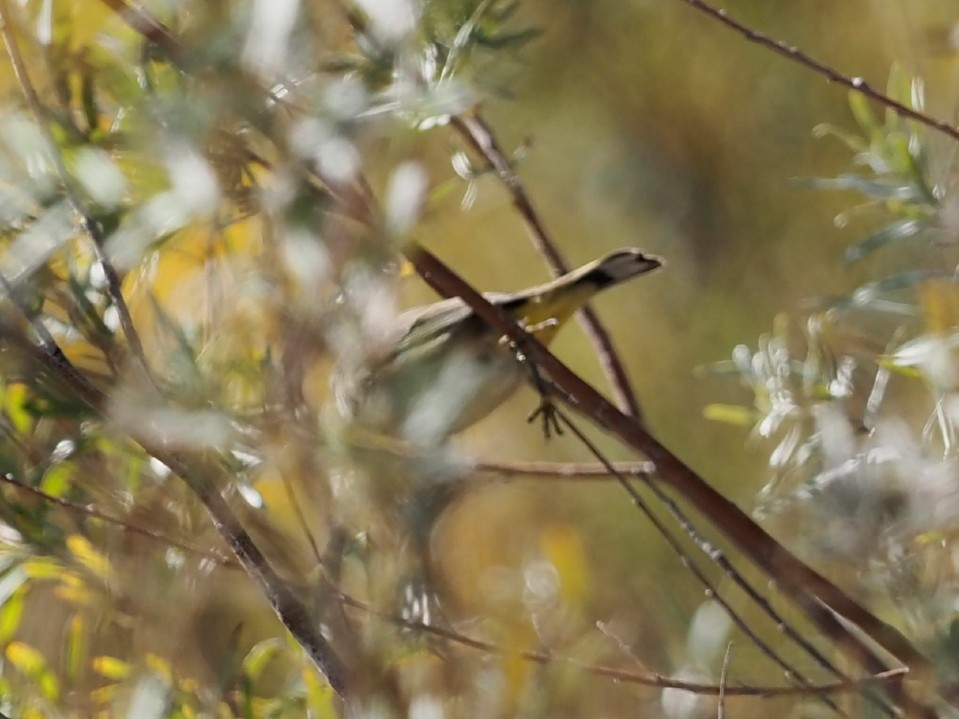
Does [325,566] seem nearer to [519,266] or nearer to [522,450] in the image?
[522,450]

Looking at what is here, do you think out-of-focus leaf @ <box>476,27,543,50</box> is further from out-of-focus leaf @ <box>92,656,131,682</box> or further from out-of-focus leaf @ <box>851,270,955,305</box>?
out-of-focus leaf @ <box>92,656,131,682</box>

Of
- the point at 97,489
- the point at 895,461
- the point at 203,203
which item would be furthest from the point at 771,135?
the point at 203,203

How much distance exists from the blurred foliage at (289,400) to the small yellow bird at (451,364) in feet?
0.08

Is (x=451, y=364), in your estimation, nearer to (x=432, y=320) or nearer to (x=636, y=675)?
(x=636, y=675)

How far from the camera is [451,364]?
0.64 m

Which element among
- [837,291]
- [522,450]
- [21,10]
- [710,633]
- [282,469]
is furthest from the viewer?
[837,291]

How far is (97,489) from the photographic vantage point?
831 mm

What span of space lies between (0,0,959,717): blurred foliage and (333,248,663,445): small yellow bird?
0.02 metres

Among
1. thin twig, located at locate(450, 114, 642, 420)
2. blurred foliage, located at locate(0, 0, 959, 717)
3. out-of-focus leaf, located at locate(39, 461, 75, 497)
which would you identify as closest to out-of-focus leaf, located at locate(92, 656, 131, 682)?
blurred foliage, located at locate(0, 0, 959, 717)

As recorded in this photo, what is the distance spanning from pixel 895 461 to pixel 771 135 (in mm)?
1408

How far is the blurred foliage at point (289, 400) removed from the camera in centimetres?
53

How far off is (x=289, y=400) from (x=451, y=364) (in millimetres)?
146

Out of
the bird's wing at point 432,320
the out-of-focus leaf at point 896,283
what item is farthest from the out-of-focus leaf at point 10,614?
the out-of-focus leaf at point 896,283

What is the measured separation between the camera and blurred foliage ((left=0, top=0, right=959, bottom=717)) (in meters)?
0.53
